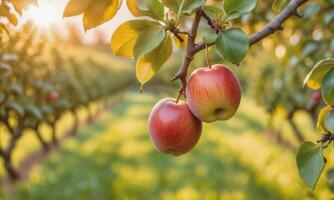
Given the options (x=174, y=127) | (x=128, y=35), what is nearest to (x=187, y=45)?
(x=128, y=35)

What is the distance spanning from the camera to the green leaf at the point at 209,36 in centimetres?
125

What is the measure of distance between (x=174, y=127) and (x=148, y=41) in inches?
10.9

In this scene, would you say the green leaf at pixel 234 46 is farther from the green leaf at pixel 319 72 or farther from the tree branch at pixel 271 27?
the green leaf at pixel 319 72

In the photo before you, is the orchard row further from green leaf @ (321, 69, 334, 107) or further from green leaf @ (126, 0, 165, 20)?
green leaf @ (321, 69, 334, 107)

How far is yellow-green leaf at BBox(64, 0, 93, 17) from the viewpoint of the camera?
4.14 feet

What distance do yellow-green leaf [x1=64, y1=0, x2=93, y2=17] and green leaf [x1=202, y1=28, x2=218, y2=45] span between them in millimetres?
293

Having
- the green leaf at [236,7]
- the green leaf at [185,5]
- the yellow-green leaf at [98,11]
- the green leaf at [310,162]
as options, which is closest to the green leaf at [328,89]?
the green leaf at [310,162]

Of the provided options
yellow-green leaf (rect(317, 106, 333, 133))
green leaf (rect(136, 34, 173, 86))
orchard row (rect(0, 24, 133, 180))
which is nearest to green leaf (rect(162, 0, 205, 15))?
green leaf (rect(136, 34, 173, 86))

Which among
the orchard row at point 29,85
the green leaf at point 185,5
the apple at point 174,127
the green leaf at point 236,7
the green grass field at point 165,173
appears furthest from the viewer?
the green grass field at point 165,173

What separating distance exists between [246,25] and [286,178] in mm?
4128

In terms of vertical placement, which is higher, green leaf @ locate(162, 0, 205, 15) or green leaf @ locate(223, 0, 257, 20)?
green leaf @ locate(162, 0, 205, 15)

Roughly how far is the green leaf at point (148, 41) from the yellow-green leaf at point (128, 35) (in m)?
0.01

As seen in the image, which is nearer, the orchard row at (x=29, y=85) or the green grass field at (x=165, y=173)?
the orchard row at (x=29, y=85)

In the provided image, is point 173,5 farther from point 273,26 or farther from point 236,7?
point 273,26
